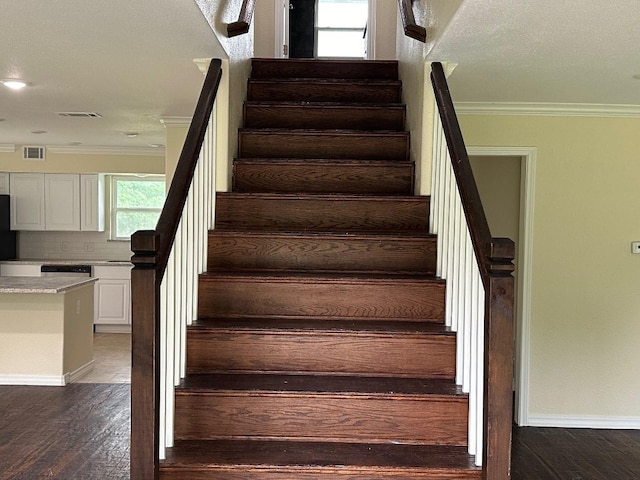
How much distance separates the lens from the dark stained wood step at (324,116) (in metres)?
3.79

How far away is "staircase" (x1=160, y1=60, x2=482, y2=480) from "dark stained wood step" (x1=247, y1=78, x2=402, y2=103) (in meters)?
0.01

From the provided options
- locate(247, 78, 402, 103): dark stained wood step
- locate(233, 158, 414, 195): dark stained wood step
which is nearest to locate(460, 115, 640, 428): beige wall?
locate(247, 78, 402, 103): dark stained wood step

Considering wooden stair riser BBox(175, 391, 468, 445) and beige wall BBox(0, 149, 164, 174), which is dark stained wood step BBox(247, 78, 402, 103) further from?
beige wall BBox(0, 149, 164, 174)

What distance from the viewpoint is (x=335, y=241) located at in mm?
2973

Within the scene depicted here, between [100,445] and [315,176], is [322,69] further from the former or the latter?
[100,445]

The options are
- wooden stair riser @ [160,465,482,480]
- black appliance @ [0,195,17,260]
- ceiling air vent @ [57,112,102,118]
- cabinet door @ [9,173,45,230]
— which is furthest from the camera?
cabinet door @ [9,173,45,230]

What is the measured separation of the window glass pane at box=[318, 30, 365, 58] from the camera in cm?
677

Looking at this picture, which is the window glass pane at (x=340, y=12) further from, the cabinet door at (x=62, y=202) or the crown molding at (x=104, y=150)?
the cabinet door at (x=62, y=202)

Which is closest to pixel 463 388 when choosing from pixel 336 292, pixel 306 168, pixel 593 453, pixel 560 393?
pixel 336 292

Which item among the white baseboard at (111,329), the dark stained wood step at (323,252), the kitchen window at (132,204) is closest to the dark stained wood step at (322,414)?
the dark stained wood step at (323,252)

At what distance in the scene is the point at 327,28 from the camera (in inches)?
270

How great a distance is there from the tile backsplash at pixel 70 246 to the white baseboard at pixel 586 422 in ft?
18.5

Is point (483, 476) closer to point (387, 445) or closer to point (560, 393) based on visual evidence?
point (387, 445)

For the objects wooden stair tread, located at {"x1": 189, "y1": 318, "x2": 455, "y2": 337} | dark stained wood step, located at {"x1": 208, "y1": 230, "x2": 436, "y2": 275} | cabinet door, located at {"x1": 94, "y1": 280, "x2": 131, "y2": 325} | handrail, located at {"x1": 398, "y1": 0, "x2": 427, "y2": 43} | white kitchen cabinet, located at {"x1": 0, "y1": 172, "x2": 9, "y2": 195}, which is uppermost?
handrail, located at {"x1": 398, "y1": 0, "x2": 427, "y2": 43}
